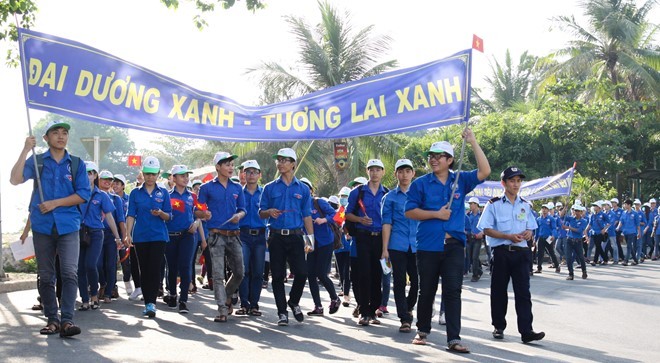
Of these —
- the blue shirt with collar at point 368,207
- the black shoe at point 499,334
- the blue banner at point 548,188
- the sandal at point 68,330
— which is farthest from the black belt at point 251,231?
the blue banner at point 548,188

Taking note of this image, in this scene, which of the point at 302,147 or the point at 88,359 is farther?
the point at 302,147

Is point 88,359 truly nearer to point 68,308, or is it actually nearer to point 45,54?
point 68,308

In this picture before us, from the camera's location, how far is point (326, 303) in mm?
12984

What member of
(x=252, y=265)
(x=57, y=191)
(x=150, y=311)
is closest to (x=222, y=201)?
Answer: (x=252, y=265)

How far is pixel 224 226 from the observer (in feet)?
34.3

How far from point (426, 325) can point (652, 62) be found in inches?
1435

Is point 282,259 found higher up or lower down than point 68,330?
higher up

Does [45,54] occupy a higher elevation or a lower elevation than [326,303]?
higher

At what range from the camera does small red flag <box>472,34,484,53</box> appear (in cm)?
912

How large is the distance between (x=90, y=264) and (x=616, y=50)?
35564 millimetres

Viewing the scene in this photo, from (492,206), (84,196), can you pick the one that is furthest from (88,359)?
(492,206)

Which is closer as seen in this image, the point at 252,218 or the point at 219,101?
the point at 219,101

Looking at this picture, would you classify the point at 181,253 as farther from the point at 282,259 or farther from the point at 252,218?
the point at 282,259

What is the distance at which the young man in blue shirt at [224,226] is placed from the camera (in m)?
10.4
